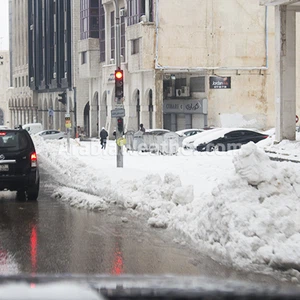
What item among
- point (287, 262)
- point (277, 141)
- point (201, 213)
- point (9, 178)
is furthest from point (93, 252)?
point (277, 141)

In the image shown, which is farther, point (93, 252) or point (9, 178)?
point (9, 178)

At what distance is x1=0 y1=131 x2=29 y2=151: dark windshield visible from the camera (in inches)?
592

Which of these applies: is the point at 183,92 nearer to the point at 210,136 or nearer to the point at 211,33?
the point at 211,33

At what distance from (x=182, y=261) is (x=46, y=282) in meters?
7.12

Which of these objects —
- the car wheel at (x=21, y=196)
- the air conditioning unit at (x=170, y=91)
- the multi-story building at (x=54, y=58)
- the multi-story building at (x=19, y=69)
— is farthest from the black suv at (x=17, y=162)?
the multi-story building at (x=19, y=69)

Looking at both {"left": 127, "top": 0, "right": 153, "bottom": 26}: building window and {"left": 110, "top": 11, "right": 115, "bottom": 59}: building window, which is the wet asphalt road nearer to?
{"left": 127, "top": 0, "right": 153, "bottom": 26}: building window

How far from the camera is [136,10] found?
173 feet

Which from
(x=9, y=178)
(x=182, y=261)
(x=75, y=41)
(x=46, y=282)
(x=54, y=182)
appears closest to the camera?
(x=46, y=282)

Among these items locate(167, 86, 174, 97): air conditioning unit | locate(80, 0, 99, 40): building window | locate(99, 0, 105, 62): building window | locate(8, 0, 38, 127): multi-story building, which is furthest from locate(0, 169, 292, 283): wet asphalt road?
locate(8, 0, 38, 127): multi-story building

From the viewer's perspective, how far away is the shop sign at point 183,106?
5297cm

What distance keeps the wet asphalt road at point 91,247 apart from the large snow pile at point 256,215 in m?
0.41

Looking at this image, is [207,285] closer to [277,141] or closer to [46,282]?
[46,282]

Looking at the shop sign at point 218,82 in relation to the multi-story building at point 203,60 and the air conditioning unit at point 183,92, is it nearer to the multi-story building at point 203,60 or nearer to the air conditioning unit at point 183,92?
the multi-story building at point 203,60

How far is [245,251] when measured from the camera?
8.69 meters
